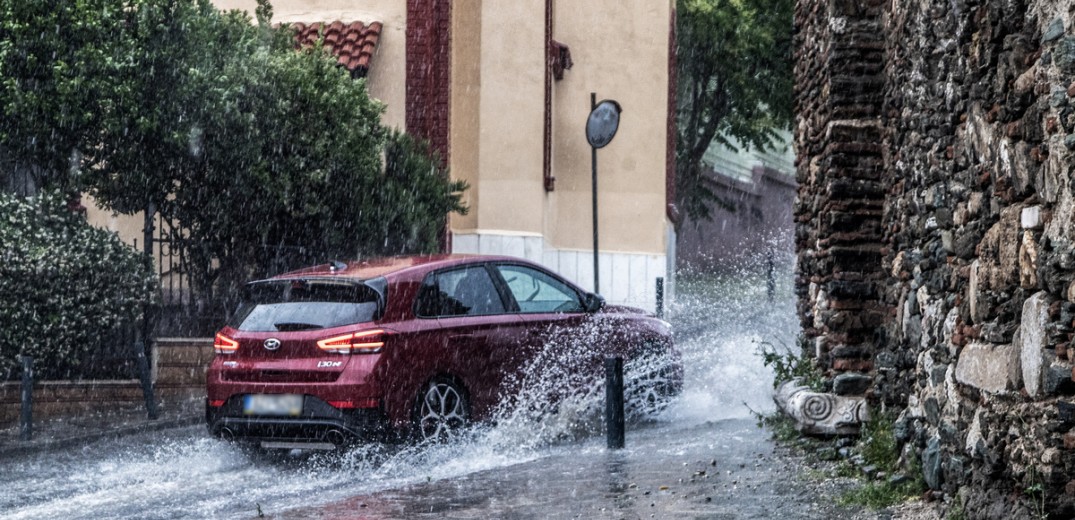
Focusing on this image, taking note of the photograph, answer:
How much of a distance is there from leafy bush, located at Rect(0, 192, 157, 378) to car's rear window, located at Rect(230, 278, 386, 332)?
3758 millimetres

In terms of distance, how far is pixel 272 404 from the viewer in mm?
9875

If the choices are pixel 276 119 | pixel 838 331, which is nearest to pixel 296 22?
pixel 276 119

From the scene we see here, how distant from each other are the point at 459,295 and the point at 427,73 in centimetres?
1241

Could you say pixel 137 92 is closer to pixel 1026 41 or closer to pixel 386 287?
pixel 386 287

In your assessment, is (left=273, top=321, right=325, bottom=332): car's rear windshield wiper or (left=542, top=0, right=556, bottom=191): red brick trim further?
(left=542, top=0, right=556, bottom=191): red brick trim

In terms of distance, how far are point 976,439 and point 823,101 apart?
4311mm

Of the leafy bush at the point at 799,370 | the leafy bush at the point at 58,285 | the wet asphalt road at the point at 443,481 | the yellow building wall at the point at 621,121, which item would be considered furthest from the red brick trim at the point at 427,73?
the leafy bush at the point at 799,370

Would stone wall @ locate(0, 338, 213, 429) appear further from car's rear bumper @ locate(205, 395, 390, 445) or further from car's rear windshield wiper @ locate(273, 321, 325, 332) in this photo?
car's rear windshield wiper @ locate(273, 321, 325, 332)

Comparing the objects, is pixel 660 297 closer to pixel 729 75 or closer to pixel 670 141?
pixel 670 141

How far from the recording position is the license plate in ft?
32.1

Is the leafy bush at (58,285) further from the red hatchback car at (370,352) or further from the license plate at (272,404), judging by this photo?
the license plate at (272,404)

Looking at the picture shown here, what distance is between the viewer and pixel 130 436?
41.3 feet

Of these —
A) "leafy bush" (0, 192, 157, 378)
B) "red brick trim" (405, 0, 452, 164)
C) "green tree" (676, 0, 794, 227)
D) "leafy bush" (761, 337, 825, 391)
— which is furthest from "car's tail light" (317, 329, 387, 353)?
"green tree" (676, 0, 794, 227)

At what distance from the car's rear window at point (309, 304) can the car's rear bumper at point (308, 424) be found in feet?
1.94
